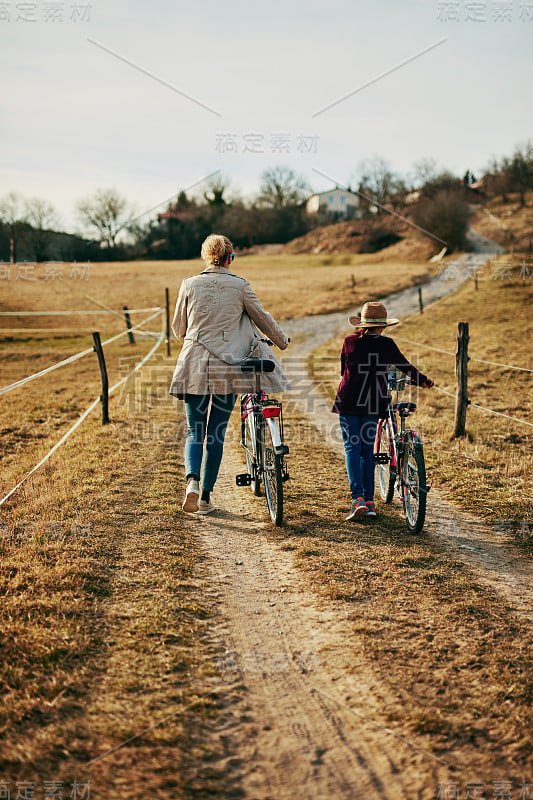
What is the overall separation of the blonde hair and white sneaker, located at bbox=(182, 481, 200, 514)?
1.66 metres

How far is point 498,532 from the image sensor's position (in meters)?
4.84

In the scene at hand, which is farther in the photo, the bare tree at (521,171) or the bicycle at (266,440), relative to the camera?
the bare tree at (521,171)

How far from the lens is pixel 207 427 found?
4.89 meters

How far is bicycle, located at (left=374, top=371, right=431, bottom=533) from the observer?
4449 millimetres

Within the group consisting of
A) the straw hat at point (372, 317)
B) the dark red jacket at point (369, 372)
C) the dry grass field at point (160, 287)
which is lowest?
the dark red jacket at point (369, 372)

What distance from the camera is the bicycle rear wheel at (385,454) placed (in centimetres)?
507

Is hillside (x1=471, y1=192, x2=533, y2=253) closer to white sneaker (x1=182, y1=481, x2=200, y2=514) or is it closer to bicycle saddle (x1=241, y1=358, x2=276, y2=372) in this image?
bicycle saddle (x1=241, y1=358, x2=276, y2=372)

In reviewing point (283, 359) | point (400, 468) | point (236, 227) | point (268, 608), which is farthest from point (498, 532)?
point (236, 227)

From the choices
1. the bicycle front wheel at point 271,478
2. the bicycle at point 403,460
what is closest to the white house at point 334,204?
the bicycle at point 403,460

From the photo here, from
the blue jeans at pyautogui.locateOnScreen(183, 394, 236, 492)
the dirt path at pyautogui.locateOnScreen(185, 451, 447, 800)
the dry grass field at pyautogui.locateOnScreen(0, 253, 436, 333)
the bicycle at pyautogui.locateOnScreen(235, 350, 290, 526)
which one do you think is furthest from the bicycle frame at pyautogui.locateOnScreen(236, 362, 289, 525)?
the dry grass field at pyautogui.locateOnScreen(0, 253, 436, 333)

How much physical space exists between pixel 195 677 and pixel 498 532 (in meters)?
2.86

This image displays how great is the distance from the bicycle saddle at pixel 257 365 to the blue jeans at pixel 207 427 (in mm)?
283

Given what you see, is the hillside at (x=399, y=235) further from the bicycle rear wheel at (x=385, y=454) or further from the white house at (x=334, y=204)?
the bicycle rear wheel at (x=385, y=454)

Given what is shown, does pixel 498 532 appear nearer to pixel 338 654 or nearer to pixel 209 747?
pixel 338 654
